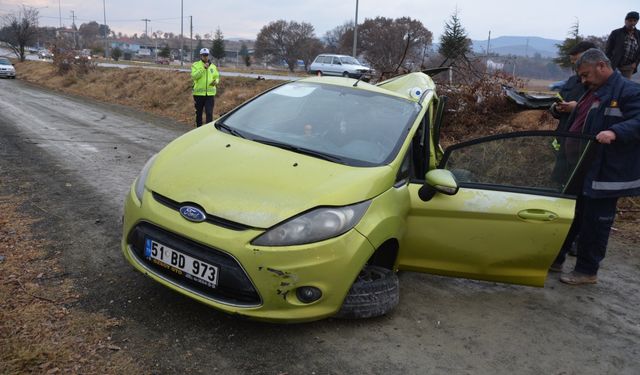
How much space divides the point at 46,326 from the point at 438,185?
2480 millimetres

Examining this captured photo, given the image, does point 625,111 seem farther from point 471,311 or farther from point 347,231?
point 347,231

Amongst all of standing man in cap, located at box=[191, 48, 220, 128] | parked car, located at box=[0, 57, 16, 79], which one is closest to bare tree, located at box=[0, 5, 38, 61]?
parked car, located at box=[0, 57, 16, 79]

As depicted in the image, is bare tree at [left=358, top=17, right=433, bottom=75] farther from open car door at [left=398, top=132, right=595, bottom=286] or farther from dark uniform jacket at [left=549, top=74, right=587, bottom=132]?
open car door at [left=398, top=132, right=595, bottom=286]

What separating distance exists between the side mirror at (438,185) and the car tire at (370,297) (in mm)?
587

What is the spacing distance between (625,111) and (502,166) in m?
1.07

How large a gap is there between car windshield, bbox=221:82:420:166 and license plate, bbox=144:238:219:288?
105 centimetres

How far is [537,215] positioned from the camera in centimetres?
328

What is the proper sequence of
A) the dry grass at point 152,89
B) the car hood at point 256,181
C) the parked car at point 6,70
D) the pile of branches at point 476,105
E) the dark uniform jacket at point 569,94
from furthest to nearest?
the parked car at point 6,70 → the dry grass at point 152,89 → the pile of branches at point 476,105 → the dark uniform jacket at point 569,94 → the car hood at point 256,181

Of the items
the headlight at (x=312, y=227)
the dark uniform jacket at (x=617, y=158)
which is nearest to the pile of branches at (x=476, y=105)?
the dark uniform jacket at (x=617, y=158)

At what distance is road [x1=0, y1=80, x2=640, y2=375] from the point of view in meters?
2.73

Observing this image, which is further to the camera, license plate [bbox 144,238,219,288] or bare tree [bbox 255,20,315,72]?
bare tree [bbox 255,20,315,72]

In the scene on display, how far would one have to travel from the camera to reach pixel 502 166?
140 inches

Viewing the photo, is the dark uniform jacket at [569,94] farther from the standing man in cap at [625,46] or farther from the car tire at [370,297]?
the standing man in cap at [625,46]

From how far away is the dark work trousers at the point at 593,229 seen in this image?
12.7ft
